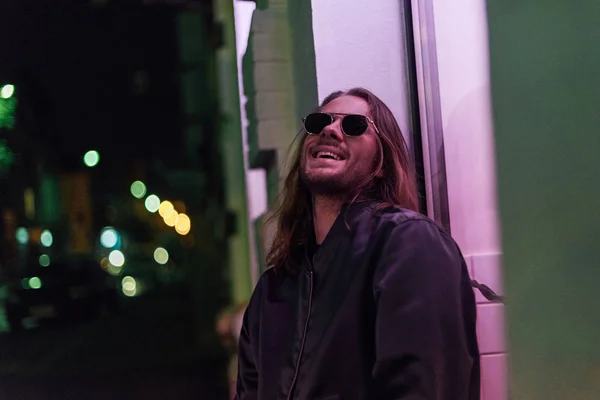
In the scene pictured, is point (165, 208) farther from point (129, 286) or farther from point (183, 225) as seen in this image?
point (129, 286)

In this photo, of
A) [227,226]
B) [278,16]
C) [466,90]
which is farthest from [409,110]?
[227,226]

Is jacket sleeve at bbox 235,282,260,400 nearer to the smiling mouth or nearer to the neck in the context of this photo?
the neck

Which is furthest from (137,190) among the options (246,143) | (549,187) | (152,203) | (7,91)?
(549,187)

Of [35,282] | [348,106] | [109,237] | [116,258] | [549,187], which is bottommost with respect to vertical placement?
[35,282]

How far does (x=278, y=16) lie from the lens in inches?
80.7

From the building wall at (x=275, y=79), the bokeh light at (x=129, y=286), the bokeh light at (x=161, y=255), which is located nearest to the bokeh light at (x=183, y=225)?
the bokeh light at (x=161, y=255)

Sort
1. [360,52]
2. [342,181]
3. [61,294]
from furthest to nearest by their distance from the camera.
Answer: [61,294]
[360,52]
[342,181]

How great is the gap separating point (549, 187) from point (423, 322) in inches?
14.6

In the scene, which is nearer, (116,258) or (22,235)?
(22,235)

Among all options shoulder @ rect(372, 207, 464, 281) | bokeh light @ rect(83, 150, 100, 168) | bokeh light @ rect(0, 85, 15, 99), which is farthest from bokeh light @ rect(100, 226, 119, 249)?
shoulder @ rect(372, 207, 464, 281)

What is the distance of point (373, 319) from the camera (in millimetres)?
1008

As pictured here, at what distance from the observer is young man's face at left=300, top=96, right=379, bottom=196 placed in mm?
1146

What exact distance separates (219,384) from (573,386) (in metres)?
2.79

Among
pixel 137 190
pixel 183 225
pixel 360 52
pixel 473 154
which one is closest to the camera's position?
pixel 473 154
